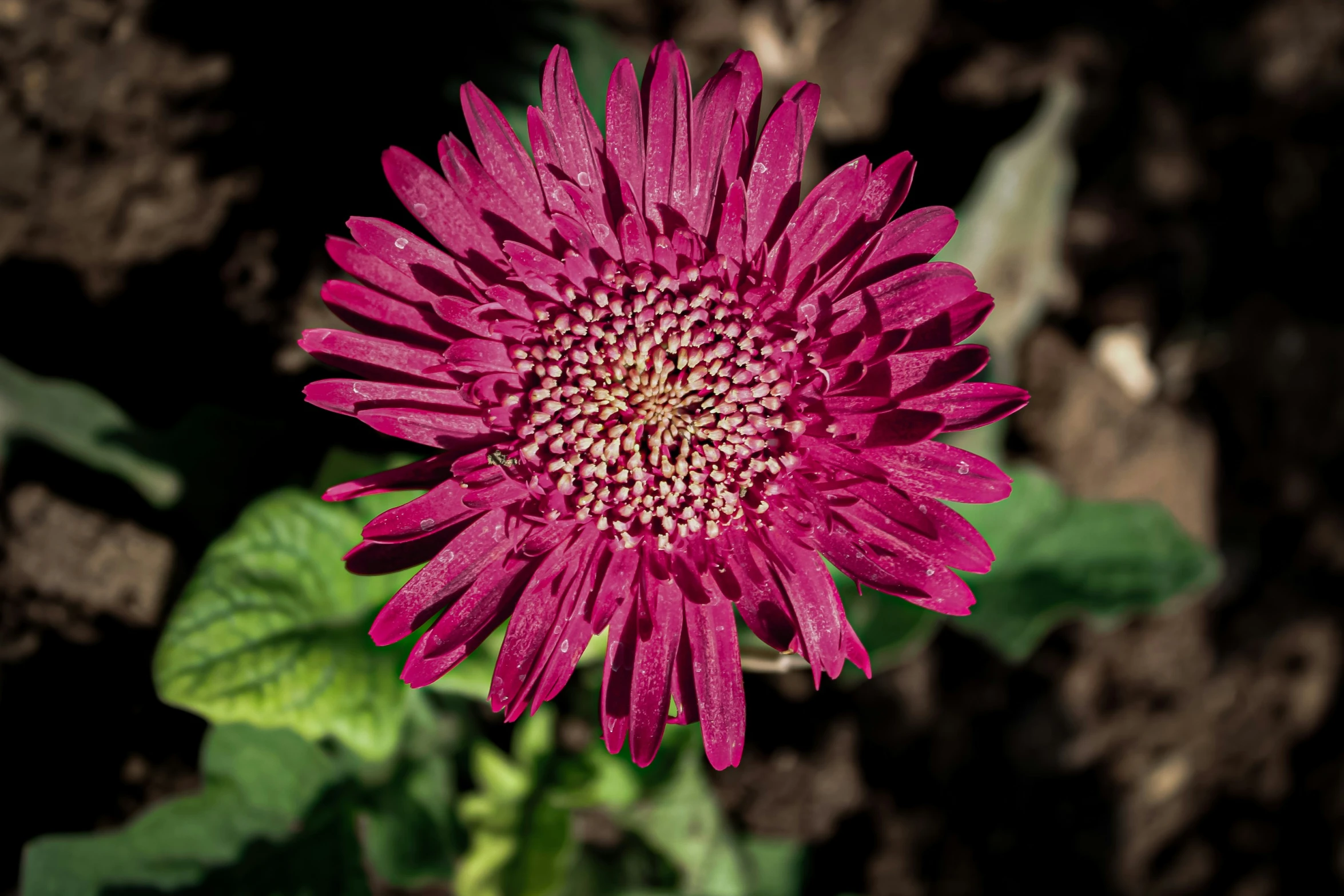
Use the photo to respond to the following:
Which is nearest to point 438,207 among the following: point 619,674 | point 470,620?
point 470,620

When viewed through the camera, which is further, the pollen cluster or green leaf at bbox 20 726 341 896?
green leaf at bbox 20 726 341 896

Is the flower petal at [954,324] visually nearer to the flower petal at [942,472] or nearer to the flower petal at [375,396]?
the flower petal at [942,472]

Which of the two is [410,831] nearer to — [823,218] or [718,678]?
[718,678]

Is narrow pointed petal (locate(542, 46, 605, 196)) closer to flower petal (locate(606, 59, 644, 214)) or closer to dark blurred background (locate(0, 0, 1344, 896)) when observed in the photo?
flower petal (locate(606, 59, 644, 214))

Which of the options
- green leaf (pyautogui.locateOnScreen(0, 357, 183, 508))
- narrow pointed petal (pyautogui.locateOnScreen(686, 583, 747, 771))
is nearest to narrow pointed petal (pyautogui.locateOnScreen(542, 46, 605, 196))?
narrow pointed petal (pyautogui.locateOnScreen(686, 583, 747, 771))

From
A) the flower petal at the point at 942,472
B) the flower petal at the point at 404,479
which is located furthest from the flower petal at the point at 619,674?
the flower petal at the point at 942,472
